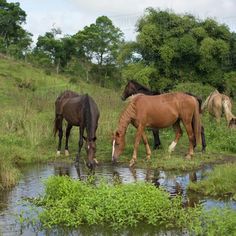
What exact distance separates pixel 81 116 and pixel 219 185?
5.05 m

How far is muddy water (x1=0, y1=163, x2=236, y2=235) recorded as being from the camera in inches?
274

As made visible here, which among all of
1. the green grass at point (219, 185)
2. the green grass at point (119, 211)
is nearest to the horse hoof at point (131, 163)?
the green grass at point (219, 185)

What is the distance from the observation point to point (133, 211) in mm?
7148

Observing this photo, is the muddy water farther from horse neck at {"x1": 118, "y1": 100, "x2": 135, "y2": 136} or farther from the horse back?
the horse back

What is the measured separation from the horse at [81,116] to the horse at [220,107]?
5617 millimetres

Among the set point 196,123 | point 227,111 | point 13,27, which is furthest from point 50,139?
point 13,27

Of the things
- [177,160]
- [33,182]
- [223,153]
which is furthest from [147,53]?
[33,182]

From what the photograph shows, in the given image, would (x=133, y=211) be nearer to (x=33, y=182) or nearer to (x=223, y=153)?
(x=33, y=182)

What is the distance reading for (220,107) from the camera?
17203mm

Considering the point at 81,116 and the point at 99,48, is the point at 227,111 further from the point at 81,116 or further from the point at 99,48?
the point at 99,48

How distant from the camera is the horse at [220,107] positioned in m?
16.7

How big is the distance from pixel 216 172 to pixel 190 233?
3126mm

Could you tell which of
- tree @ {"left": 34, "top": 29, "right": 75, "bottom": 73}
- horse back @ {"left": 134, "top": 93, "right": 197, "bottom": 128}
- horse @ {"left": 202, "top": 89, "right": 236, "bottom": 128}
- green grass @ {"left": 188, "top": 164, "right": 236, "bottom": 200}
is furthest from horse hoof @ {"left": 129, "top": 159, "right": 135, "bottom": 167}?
tree @ {"left": 34, "top": 29, "right": 75, "bottom": 73}

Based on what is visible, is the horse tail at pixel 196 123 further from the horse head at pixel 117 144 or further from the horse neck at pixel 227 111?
the horse neck at pixel 227 111
